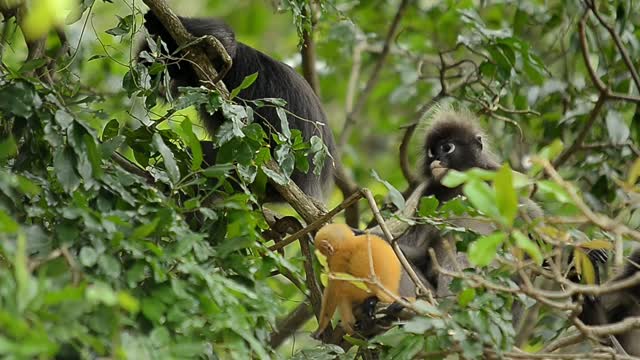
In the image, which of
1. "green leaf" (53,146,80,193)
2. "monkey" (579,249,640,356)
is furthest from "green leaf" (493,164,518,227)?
"monkey" (579,249,640,356)

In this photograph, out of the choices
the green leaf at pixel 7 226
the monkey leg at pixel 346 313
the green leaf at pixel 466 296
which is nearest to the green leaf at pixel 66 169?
the green leaf at pixel 7 226

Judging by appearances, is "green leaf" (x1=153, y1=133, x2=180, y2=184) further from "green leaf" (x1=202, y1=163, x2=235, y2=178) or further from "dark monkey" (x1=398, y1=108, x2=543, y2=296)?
"dark monkey" (x1=398, y1=108, x2=543, y2=296)

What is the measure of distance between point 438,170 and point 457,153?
244 mm

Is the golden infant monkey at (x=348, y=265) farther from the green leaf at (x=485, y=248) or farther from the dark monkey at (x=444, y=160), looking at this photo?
the green leaf at (x=485, y=248)

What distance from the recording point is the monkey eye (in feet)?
16.6

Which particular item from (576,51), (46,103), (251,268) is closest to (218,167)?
(251,268)

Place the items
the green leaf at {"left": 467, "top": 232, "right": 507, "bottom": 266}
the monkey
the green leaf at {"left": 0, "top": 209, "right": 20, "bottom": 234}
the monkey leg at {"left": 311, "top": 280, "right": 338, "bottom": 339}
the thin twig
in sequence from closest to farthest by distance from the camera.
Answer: the green leaf at {"left": 0, "top": 209, "right": 20, "bottom": 234}, the green leaf at {"left": 467, "top": 232, "right": 507, "bottom": 266}, the thin twig, the monkey leg at {"left": 311, "top": 280, "right": 338, "bottom": 339}, the monkey

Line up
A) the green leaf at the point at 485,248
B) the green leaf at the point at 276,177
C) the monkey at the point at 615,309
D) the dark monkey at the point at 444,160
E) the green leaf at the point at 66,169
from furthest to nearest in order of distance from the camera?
1. the dark monkey at the point at 444,160
2. the monkey at the point at 615,309
3. the green leaf at the point at 276,177
4. the green leaf at the point at 66,169
5. the green leaf at the point at 485,248

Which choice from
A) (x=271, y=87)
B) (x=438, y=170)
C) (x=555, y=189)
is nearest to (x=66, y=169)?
(x=555, y=189)

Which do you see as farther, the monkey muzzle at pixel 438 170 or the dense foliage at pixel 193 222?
the monkey muzzle at pixel 438 170

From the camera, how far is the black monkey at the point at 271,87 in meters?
4.71

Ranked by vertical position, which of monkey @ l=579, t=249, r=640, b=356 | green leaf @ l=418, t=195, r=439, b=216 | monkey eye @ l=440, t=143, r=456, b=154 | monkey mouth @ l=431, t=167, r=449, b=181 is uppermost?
green leaf @ l=418, t=195, r=439, b=216

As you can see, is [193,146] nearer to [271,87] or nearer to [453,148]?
[271,87]

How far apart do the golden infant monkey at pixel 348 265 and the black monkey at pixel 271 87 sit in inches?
35.1
